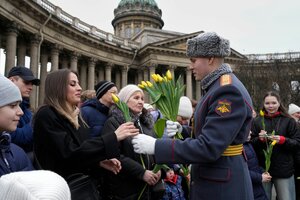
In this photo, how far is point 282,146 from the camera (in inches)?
233

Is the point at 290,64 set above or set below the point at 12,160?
above

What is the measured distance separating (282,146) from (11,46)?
2139cm

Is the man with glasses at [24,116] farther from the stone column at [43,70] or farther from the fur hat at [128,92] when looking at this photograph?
the stone column at [43,70]

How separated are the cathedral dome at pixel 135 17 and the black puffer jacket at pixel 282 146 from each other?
179ft

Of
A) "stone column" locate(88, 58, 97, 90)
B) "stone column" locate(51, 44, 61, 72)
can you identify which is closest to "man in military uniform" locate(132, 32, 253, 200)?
"stone column" locate(51, 44, 61, 72)

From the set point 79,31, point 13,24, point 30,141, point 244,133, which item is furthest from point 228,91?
point 79,31

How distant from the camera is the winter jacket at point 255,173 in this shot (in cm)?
536

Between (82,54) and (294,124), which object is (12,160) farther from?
(82,54)

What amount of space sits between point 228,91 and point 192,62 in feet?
1.73

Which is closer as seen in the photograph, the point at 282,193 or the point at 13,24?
the point at 282,193

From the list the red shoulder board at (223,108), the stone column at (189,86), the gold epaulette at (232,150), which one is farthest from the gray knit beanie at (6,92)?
the stone column at (189,86)

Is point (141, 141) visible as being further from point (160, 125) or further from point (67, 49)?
point (67, 49)

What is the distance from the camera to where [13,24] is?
2322 centimetres

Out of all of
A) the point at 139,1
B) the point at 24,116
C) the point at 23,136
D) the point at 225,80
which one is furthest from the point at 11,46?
the point at 139,1
